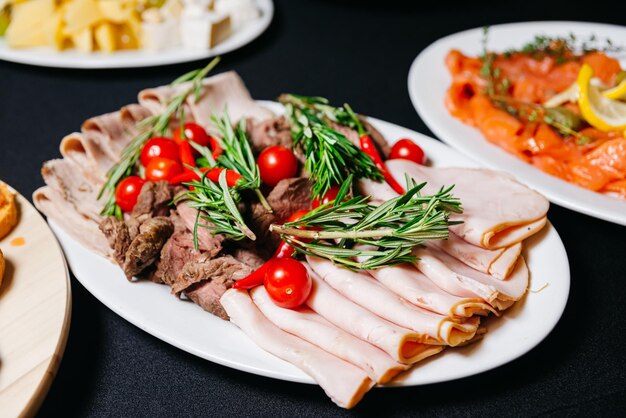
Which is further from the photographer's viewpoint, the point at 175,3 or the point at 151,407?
the point at 175,3

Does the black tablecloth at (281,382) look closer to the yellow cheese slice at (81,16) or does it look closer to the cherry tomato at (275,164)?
the yellow cheese slice at (81,16)

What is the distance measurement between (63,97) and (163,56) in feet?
1.80

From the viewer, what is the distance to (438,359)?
62.9 inches

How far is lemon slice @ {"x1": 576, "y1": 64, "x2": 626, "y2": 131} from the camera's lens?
8.64ft

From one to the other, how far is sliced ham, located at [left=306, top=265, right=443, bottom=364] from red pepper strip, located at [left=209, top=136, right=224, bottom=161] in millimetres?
631

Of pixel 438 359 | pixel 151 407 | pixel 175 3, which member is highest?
pixel 175 3

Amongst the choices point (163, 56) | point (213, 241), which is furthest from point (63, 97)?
point (213, 241)

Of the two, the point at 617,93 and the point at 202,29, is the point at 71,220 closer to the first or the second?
the point at 202,29

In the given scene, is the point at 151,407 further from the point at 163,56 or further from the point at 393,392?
the point at 163,56

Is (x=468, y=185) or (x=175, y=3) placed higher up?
(x=175, y=3)

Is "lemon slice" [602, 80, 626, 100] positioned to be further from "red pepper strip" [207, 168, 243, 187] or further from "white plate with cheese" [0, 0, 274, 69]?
"white plate with cheese" [0, 0, 274, 69]

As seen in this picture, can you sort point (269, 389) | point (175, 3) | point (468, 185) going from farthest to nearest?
point (175, 3) → point (468, 185) → point (269, 389)

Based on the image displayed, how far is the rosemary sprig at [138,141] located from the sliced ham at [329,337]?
0.66 meters

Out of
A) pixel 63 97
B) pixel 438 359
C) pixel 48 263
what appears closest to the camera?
pixel 438 359
